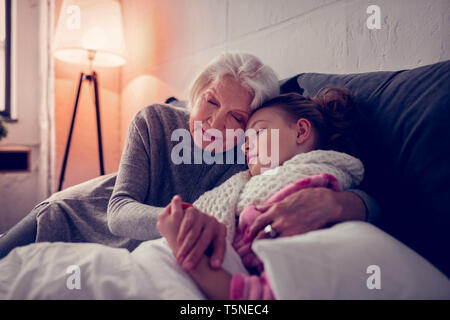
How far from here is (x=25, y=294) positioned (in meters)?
0.54

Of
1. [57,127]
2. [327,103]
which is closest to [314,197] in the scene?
[327,103]

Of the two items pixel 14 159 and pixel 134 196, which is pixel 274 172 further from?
pixel 14 159

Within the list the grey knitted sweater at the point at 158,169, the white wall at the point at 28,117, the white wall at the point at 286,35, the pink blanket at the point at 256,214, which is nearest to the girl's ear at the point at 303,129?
the pink blanket at the point at 256,214

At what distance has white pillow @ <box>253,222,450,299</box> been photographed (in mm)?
Result: 484

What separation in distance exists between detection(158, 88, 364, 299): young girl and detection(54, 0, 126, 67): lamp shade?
1808mm

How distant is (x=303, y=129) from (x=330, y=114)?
96 millimetres

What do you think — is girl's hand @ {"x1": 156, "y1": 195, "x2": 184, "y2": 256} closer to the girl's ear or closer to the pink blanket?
the pink blanket

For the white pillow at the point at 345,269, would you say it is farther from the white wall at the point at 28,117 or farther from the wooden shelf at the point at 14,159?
the wooden shelf at the point at 14,159

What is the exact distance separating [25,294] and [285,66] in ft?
4.78

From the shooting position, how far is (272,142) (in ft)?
2.88

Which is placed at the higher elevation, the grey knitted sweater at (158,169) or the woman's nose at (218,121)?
the woman's nose at (218,121)

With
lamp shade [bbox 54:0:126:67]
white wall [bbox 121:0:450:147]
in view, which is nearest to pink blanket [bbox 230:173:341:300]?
white wall [bbox 121:0:450:147]

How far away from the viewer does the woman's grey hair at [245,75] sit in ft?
3.46
